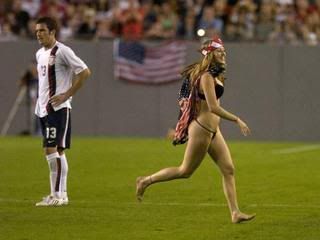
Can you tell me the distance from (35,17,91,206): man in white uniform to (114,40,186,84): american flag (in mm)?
15517

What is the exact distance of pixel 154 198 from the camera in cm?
1514

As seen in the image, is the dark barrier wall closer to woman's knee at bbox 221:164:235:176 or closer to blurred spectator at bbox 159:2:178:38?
blurred spectator at bbox 159:2:178:38

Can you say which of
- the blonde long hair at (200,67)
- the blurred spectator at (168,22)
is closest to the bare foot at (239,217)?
the blonde long hair at (200,67)

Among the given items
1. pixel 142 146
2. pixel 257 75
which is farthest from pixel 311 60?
pixel 142 146

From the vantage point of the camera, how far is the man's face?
13891mm

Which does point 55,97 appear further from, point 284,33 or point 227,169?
point 284,33

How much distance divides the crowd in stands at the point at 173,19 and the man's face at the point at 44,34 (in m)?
14.8

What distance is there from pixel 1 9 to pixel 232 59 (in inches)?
254

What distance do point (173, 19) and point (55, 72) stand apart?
15.9 m

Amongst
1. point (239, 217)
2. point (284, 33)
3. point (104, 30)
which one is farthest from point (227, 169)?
point (104, 30)

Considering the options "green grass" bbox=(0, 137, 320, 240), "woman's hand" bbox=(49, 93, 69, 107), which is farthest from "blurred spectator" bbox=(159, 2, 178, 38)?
"woman's hand" bbox=(49, 93, 69, 107)

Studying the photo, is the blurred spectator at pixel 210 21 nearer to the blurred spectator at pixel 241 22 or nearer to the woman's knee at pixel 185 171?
the blurred spectator at pixel 241 22

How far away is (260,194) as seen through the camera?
618 inches

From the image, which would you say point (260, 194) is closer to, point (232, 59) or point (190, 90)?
point (190, 90)
